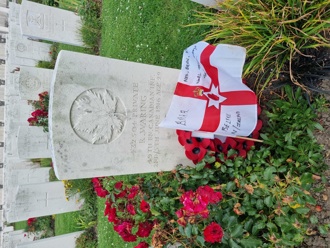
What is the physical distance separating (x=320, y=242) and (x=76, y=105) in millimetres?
2306

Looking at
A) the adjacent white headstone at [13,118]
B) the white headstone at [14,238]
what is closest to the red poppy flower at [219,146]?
the adjacent white headstone at [13,118]

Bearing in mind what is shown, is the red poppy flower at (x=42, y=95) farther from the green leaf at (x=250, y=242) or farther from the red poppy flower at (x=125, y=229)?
the green leaf at (x=250, y=242)

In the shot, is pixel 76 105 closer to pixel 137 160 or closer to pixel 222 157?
pixel 137 160

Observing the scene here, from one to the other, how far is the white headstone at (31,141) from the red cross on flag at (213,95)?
14.1ft

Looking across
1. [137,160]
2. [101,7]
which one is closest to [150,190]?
[137,160]

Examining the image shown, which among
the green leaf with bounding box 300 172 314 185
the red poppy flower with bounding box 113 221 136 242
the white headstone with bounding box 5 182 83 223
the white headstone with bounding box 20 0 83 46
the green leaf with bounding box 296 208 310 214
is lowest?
the white headstone with bounding box 5 182 83 223

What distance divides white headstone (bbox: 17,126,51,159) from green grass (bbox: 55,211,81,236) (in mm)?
1849

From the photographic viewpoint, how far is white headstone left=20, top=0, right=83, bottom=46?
21.2 feet

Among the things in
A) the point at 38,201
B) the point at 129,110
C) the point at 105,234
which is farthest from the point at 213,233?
the point at 38,201

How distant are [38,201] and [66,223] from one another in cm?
197

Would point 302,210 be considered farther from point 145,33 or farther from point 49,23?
point 49,23

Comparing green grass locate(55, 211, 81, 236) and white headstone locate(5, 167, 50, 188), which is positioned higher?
white headstone locate(5, 167, 50, 188)

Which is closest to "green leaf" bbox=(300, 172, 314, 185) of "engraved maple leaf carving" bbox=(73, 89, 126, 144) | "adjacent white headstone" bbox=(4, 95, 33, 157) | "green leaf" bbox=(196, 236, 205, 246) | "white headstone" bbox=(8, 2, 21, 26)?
"green leaf" bbox=(196, 236, 205, 246)

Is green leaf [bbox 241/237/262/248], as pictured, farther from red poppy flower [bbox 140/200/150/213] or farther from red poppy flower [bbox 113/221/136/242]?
red poppy flower [bbox 113/221/136/242]
